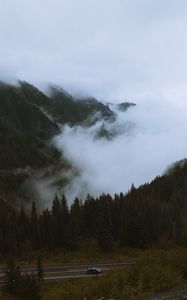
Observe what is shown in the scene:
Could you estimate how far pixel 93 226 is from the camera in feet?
396

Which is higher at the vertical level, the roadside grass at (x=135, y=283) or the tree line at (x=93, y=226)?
the tree line at (x=93, y=226)

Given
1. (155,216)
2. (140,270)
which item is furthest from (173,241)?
(140,270)

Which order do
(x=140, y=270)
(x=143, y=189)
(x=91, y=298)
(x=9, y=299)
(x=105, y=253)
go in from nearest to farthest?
(x=91, y=298)
(x=9, y=299)
(x=140, y=270)
(x=105, y=253)
(x=143, y=189)

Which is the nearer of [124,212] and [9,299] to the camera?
[9,299]

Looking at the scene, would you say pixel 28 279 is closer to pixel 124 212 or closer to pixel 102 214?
pixel 102 214

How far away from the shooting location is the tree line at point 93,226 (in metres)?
104

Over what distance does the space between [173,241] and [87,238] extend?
80.5 ft

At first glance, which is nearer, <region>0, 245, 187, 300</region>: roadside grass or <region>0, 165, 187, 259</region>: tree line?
<region>0, 245, 187, 300</region>: roadside grass

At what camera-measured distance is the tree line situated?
10406 cm

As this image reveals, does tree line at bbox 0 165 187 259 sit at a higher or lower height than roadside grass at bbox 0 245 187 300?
higher

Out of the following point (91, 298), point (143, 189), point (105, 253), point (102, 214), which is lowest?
point (91, 298)

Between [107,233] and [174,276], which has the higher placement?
[107,233]

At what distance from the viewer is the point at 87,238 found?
4513 inches

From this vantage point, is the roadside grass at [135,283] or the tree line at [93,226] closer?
the roadside grass at [135,283]
